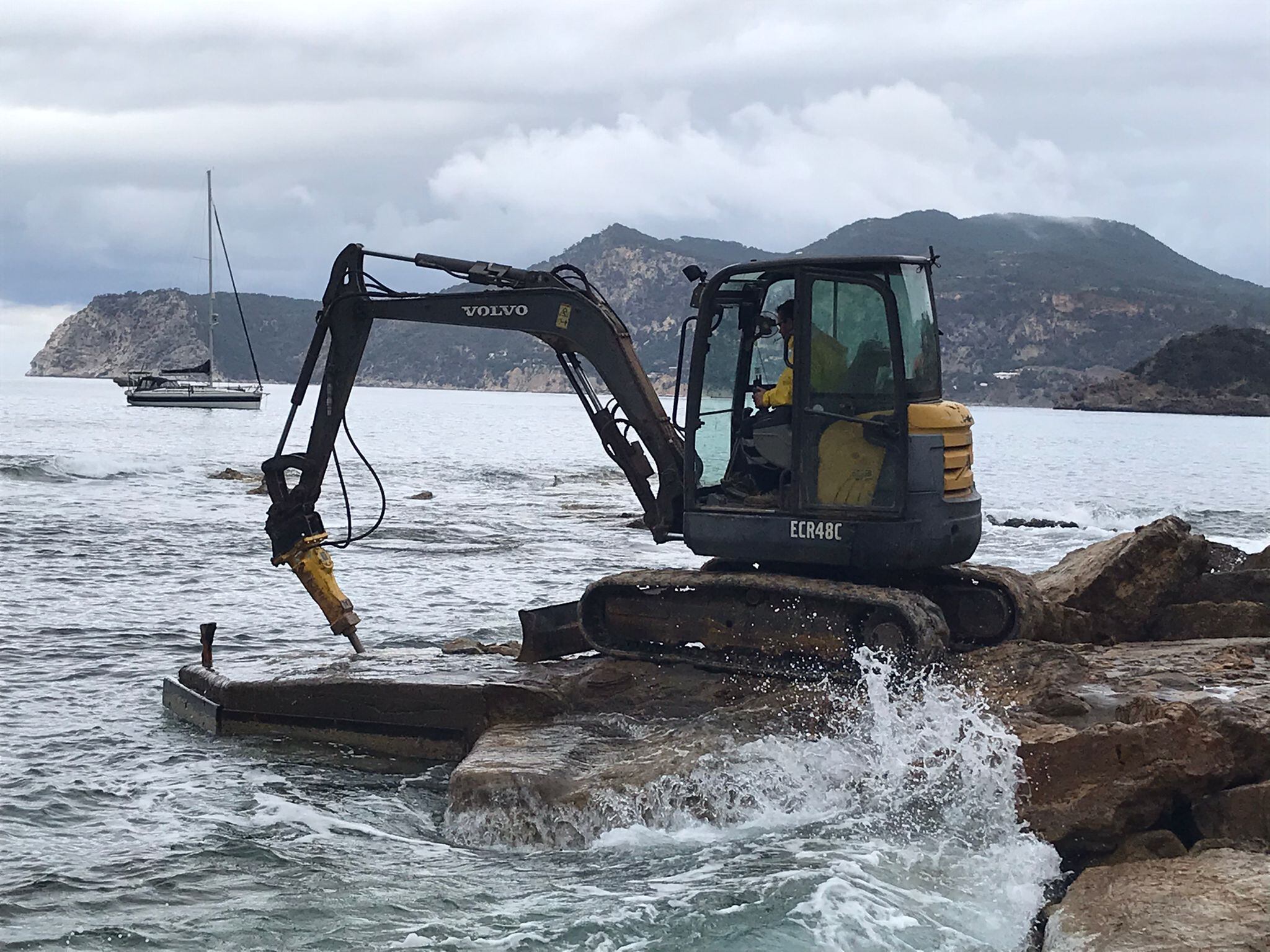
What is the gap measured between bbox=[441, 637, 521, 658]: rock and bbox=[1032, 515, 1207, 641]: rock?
4637 mm

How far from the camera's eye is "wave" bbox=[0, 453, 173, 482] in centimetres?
3653

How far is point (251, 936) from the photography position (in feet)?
21.8

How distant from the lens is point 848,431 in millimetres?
9219

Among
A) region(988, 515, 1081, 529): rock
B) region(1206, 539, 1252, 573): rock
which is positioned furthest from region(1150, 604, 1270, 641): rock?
region(988, 515, 1081, 529): rock

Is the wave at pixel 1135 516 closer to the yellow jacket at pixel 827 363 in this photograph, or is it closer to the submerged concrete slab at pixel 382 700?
the yellow jacket at pixel 827 363

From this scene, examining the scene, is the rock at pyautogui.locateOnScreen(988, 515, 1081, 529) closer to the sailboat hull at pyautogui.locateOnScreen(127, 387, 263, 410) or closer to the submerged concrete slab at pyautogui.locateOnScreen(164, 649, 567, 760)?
the submerged concrete slab at pyautogui.locateOnScreen(164, 649, 567, 760)

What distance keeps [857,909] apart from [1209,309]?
211 m

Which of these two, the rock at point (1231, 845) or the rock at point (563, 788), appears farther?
the rock at point (563, 788)

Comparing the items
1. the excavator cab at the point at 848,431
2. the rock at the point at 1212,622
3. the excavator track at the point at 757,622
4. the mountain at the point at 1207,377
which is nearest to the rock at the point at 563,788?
the excavator track at the point at 757,622

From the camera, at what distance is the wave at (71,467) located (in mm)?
36531

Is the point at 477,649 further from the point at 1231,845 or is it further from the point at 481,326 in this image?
the point at 1231,845

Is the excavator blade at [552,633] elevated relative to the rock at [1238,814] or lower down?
elevated

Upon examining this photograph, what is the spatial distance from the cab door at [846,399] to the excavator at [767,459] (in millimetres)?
12

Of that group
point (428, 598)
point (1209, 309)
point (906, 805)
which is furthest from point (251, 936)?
point (1209, 309)
